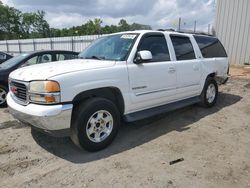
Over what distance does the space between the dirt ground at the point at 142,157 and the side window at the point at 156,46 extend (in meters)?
1.41

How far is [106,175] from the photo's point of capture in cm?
328

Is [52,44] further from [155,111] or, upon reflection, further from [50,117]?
[50,117]

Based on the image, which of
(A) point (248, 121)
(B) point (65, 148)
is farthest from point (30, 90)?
(A) point (248, 121)

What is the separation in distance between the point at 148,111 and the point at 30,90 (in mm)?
2123

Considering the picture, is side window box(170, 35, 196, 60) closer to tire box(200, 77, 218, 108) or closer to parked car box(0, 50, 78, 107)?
tire box(200, 77, 218, 108)

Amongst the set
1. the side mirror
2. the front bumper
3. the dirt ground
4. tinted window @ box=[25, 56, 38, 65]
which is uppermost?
the side mirror

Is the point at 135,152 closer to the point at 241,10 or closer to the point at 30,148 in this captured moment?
the point at 30,148

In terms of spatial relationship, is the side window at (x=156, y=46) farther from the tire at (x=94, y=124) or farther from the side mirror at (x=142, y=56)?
the tire at (x=94, y=124)

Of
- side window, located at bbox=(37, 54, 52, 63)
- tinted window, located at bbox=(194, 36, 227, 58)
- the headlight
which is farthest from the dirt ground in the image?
side window, located at bbox=(37, 54, 52, 63)

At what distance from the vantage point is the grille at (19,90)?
3.71 metres

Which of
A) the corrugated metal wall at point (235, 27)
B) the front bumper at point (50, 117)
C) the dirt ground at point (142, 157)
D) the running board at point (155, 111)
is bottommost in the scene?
the dirt ground at point (142, 157)

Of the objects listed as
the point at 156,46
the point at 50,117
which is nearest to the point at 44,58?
the point at 156,46

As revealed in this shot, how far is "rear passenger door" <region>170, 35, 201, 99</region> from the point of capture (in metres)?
5.16

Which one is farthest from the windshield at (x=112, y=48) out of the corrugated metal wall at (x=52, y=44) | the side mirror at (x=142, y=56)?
the corrugated metal wall at (x=52, y=44)
